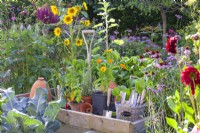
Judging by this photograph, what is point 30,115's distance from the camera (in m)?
2.87

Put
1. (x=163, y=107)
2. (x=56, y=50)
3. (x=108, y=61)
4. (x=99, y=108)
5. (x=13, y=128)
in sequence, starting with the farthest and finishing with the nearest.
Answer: (x=56, y=50) → (x=108, y=61) → (x=99, y=108) → (x=163, y=107) → (x=13, y=128)

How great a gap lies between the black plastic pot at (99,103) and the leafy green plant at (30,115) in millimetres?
510

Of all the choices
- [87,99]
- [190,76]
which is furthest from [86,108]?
[190,76]

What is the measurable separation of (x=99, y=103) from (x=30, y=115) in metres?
0.68

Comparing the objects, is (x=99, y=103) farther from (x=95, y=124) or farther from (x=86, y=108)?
(x=95, y=124)

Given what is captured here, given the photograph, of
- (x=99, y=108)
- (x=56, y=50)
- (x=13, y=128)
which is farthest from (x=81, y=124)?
(x=56, y=50)

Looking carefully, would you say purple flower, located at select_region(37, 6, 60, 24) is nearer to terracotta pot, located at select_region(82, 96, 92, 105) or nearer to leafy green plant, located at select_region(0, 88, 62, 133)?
terracotta pot, located at select_region(82, 96, 92, 105)

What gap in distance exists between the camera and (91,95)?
3.48 meters

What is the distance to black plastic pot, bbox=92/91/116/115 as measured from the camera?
3.29 meters

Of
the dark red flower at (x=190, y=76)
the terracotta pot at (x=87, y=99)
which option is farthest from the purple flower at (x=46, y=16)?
the dark red flower at (x=190, y=76)

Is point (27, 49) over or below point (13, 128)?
over

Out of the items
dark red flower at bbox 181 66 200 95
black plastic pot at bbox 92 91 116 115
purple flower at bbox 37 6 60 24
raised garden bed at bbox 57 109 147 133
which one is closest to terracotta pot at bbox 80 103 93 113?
black plastic pot at bbox 92 91 116 115

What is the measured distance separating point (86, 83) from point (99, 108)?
28 centimetres

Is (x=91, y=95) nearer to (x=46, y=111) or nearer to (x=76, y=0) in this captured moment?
(x=46, y=111)
